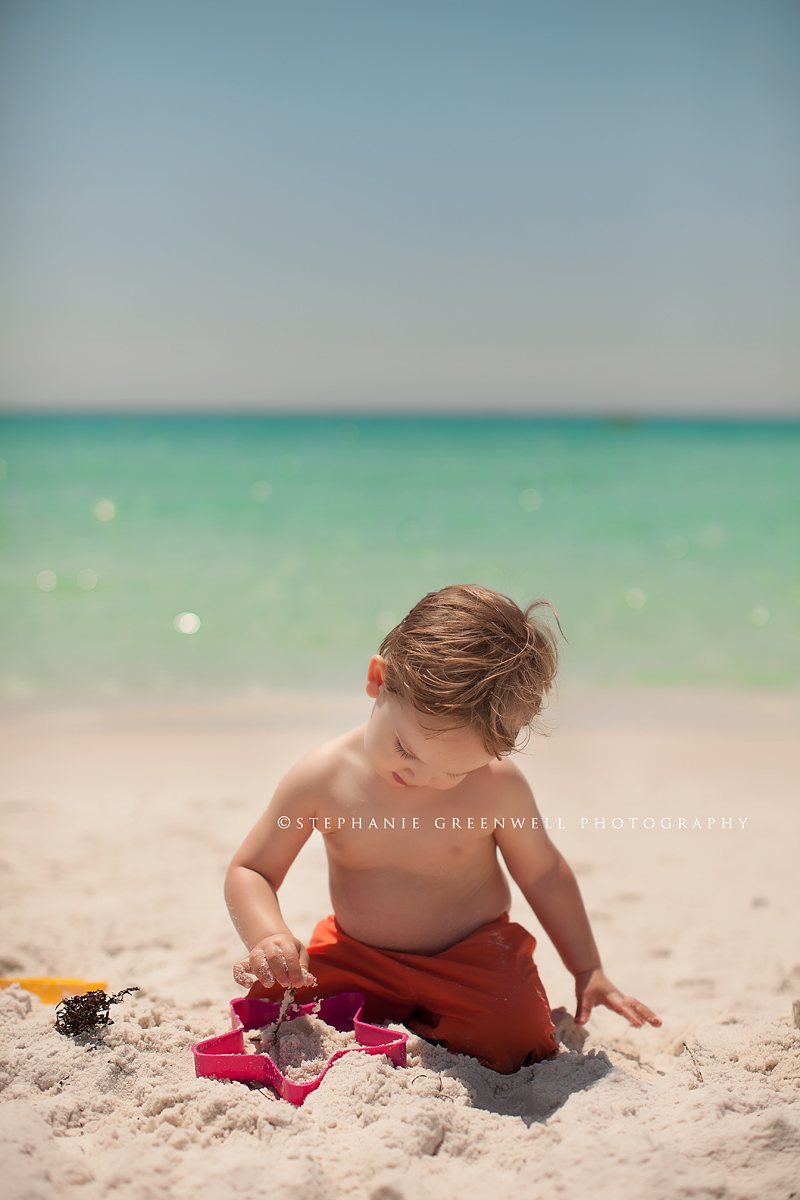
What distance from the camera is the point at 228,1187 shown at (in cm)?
116

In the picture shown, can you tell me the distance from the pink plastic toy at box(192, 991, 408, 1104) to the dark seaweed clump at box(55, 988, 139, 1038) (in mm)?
205

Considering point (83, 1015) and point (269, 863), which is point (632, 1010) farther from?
Answer: point (83, 1015)

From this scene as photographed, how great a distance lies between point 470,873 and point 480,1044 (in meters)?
0.32

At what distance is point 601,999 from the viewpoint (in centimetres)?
180

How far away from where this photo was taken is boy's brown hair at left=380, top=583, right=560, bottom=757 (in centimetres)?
150

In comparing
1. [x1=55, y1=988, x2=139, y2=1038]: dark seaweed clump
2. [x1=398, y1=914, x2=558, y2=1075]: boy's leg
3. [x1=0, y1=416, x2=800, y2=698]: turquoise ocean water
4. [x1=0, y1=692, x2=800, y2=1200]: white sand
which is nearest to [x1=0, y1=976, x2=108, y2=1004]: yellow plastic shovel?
[x1=0, y1=692, x2=800, y2=1200]: white sand

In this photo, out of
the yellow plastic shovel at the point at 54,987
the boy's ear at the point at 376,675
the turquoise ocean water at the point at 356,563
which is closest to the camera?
the boy's ear at the point at 376,675

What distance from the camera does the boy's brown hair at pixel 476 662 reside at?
150 cm

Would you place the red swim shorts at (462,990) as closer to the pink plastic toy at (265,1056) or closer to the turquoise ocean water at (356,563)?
the pink plastic toy at (265,1056)

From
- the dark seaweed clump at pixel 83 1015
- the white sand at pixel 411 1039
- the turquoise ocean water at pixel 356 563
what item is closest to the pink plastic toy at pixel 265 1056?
the white sand at pixel 411 1039

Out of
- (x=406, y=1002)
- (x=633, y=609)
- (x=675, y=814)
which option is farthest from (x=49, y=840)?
(x=633, y=609)

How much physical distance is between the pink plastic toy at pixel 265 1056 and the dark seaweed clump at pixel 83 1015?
20 cm

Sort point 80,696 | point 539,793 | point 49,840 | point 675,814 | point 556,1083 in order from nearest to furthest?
point 556,1083
point 49,840
point 675,814
point 539,793
point 80,696

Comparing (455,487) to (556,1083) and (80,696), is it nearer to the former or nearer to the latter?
(80,696)
